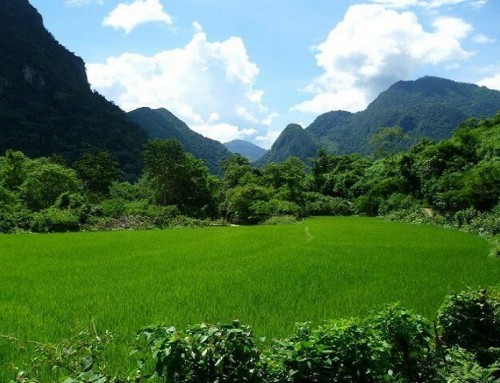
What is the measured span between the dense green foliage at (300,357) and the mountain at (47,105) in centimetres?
6058

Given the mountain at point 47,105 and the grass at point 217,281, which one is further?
the mountain at point 47,105

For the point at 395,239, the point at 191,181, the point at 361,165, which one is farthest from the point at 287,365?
the point at 361,165

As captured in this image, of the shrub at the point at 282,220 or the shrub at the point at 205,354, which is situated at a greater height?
the shrub at the point at 205,354

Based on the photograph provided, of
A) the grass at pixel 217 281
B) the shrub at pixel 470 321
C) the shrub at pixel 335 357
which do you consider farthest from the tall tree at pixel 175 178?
the shrub at pixel 335 357

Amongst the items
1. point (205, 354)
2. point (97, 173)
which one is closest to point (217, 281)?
point (205, 354)

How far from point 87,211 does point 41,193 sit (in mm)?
4648

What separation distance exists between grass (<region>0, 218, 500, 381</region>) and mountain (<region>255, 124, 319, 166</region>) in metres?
125

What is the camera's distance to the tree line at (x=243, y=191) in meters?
22.0

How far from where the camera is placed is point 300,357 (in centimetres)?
269

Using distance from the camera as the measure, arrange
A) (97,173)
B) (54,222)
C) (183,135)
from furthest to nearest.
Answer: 1. (183,135)
2. (97,173)
3. (54,222)

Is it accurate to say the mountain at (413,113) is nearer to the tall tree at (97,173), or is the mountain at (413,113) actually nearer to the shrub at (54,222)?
the tall tree at (97,173)

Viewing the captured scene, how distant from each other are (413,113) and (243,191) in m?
114

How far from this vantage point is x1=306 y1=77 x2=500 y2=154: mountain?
117m

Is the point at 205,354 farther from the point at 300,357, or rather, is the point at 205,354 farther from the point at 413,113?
the point at 413,113
